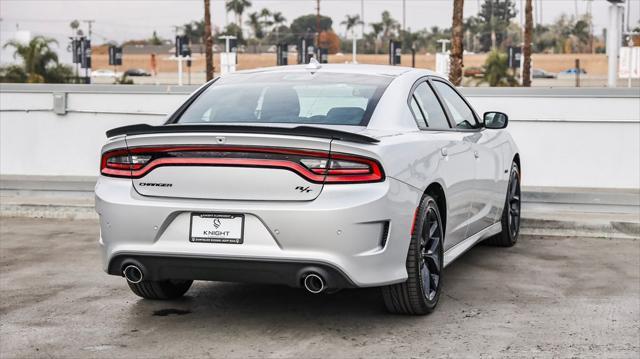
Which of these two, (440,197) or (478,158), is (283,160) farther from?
(478,158)

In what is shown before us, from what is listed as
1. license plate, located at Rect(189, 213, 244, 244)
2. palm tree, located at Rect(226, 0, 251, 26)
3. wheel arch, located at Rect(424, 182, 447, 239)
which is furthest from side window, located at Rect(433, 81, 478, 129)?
palm tree, located at Rect(226, 0, 251, 26)

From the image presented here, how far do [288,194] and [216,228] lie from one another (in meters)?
0.45

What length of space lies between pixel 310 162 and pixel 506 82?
1806 inches

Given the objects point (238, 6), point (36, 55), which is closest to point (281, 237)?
point (36, 55)

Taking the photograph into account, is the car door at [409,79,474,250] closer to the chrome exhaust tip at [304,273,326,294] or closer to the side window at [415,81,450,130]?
the side window at [415,81,450,130]

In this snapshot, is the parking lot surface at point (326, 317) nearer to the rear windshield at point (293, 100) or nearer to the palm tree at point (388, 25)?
the rear windshield at point (293, 100)

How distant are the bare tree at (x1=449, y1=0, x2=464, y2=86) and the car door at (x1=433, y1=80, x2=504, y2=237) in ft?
62.5

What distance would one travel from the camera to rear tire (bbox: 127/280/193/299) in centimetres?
662

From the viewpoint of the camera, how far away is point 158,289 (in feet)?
21.9

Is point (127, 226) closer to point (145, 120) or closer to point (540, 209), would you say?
point (540, 209)

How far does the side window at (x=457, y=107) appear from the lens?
7.56 metres

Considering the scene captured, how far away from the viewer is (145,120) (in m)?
14.3

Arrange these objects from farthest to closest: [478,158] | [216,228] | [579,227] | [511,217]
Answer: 1. [579,227]
2. [511,217]
3. [478,158]
4. [216,228]

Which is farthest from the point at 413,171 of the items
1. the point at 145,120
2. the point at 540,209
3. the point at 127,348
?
the point at 145,120
